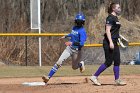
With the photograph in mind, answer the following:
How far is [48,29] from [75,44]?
15339 millimetres

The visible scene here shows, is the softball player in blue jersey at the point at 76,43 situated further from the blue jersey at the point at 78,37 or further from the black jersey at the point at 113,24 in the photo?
the black jersey at the point at 113,24

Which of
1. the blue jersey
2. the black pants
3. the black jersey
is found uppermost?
the black jersey

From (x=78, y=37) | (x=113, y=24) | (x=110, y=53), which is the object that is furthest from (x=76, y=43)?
(x=113, y=24)

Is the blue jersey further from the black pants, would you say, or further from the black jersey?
the black jersey

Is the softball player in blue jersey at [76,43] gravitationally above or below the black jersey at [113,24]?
below

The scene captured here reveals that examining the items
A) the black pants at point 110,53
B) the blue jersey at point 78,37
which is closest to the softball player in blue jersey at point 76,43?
the blue jersey at point 78,37

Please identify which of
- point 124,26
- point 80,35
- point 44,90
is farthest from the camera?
point 124,26

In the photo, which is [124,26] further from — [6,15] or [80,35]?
[80,35]

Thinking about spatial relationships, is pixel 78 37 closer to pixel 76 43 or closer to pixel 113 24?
pixel 76 43

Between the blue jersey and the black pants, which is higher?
the blue jersey

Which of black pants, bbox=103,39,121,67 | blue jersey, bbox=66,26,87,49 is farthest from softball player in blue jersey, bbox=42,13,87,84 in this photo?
black pants, bbox=103,39,121,67

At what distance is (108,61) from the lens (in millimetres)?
10617

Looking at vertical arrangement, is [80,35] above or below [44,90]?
above

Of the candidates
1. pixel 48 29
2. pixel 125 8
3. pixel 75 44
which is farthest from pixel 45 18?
pixel 75 44
